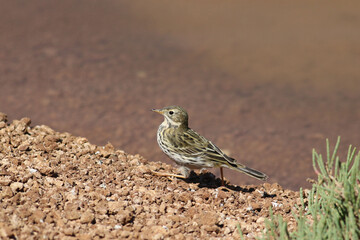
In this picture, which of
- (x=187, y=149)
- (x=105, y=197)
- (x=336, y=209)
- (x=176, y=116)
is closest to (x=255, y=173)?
(x=187, y=149)

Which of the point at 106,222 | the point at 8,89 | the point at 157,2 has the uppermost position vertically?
the point at 157,2

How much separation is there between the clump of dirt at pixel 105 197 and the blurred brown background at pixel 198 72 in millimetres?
1719

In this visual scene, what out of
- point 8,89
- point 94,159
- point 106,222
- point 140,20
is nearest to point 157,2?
point 140,20

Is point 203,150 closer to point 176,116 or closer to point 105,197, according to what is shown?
point 176,116

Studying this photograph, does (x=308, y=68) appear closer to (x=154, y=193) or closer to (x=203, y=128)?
(x=203, y=128)

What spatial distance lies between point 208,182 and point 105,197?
5.72ft

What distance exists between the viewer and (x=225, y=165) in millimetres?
6469

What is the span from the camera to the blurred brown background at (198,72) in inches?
353

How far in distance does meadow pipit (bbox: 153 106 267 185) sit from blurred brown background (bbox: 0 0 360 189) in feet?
4.69

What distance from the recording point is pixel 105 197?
18.3ft

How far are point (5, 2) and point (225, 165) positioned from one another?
29.5 ft

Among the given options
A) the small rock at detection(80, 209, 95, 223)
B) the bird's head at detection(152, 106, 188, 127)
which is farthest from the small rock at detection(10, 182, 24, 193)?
the bird's head at detection(152, 106, 188, 127)

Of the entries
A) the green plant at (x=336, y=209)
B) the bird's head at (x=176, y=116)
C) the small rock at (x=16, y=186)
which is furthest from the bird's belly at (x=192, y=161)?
the small rock at (x=16, y=186)

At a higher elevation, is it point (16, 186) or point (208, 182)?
point (208, 182)
